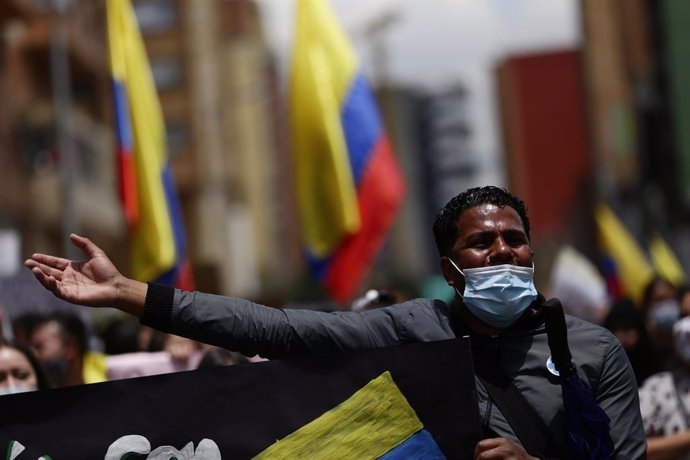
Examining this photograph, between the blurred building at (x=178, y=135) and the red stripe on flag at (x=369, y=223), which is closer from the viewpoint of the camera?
the red stripe on flag at (x=369, y=223)

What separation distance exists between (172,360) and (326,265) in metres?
4.39

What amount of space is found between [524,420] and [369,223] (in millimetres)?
8728

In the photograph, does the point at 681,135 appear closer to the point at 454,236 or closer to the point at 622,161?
the point at 622,161

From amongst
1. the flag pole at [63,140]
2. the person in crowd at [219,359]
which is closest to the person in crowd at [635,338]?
the person in crowd at [219,359]

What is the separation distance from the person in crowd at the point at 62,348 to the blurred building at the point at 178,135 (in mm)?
5014

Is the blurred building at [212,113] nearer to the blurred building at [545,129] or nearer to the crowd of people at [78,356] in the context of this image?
the blurred building at [545,129]

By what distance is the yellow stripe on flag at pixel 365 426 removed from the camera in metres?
3.61

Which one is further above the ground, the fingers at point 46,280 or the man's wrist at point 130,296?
the fingers at point 46,280

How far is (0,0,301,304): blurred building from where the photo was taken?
35781mm

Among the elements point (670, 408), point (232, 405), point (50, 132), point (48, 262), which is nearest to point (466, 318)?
point (232, 405)

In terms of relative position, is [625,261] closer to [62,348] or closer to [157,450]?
[62,348]

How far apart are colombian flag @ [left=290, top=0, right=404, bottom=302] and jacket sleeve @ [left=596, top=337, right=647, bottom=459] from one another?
7978 mm

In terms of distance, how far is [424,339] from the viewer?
3.75 meters

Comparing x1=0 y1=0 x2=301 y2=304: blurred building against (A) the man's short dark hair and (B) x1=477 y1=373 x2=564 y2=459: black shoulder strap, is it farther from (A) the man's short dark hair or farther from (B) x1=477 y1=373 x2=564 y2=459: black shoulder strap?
(B) x1=477 y1=373 x2=564 y2=459: black shoulder strap
